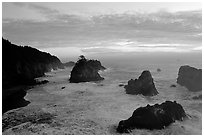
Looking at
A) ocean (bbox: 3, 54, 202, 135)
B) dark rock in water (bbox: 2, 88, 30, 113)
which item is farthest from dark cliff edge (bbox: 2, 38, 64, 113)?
ocean (bbox: 3, 54, 202, 135)

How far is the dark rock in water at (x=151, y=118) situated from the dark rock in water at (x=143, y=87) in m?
9.98

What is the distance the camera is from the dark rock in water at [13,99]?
26.7 metres

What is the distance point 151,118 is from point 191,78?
21221 millimetres

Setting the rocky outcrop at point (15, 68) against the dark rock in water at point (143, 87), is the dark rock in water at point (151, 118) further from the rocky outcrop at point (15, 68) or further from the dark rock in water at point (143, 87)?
the rocky outcrop at point (15, 68)

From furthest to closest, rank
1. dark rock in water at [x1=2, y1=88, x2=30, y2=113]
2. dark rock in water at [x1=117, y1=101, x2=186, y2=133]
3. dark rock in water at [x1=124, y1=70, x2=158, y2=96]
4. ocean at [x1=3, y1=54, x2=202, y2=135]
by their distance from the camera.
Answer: dark rock in water at [x1=124, y1=70, x2=158, y2=96] → dark rock in water at [x1=2, y1=88, x2=30, y2=113] → dark rock in water at [x1=117, y1=101, x2=186, y2=133] → ocean at [x1=3, y1=54, x2=202, y2=135]

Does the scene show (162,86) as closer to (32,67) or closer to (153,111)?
(153,111)

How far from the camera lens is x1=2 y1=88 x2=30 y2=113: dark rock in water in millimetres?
26734

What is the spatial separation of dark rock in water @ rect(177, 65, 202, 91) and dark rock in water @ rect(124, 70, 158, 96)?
768 cm

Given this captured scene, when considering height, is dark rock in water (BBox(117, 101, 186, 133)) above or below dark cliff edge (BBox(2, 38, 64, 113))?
below

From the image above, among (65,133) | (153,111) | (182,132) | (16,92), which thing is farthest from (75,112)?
(16,92)

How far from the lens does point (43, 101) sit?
94.3 feet

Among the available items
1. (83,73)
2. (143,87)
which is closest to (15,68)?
(83,73)

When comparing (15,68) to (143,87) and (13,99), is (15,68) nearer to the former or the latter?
(13,99)

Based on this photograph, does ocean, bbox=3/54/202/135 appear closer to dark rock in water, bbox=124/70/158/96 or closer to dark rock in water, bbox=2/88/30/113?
dark rock in water, bbox=2/88/30/113
